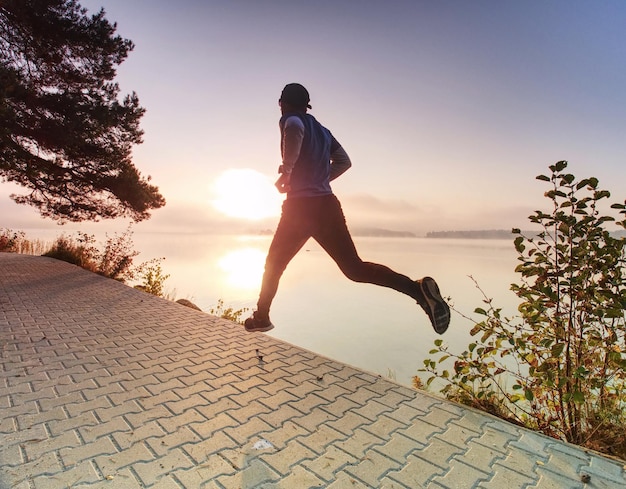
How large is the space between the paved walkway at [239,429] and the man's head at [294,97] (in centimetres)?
244

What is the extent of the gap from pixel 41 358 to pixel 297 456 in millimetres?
3200

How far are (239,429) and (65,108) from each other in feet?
32.7

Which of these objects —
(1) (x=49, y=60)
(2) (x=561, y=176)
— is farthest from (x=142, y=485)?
(1) (x=49, y=60)

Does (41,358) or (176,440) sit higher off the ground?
(176,440)

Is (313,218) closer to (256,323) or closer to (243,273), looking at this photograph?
(256,323)

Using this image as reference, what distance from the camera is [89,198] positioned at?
11375mm

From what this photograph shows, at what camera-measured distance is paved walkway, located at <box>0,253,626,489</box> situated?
78.7 inches

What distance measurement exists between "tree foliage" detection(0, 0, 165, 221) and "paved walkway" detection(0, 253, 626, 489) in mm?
6645

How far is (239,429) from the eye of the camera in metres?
2.47

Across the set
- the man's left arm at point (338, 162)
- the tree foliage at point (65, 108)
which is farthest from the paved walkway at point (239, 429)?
the tree foliage at point (65, 108)

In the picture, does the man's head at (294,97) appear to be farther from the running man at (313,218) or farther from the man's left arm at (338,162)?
the man's left arm at (338,162)

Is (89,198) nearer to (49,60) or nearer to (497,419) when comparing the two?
(49,60)

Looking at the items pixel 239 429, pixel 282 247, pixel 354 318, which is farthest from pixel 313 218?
pixel 354 318

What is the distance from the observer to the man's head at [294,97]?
10.6 ft
